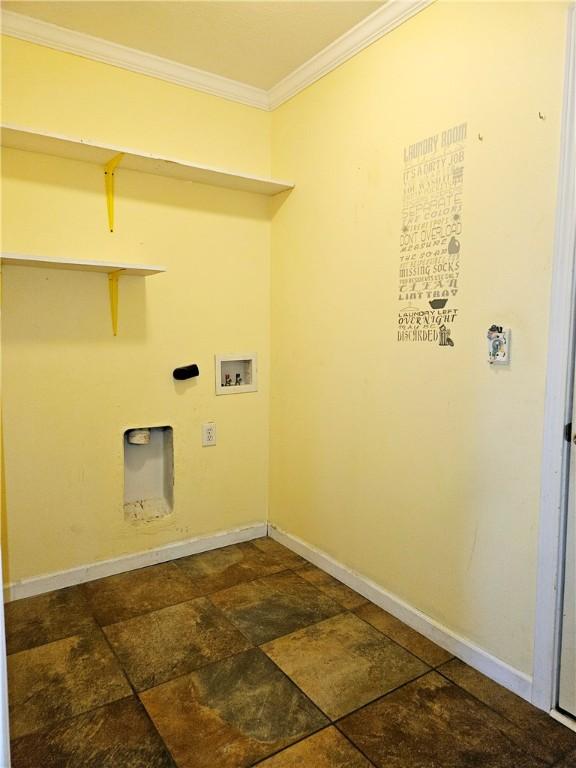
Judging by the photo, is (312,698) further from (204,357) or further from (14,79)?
(14,79)

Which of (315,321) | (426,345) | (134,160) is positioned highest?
(134,160)

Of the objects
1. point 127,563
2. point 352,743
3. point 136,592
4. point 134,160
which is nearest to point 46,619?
point 136,592

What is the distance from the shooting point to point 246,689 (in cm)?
177

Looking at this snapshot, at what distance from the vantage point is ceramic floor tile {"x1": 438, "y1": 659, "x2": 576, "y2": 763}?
151 centimetres

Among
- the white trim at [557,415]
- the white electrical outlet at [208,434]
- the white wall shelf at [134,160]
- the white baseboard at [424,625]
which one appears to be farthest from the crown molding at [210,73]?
the white baseboard at [424,625]

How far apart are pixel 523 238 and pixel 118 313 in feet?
5.98

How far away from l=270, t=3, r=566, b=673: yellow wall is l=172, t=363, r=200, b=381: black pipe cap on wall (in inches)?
20.2

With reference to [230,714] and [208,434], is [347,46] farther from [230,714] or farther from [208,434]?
[230,714]

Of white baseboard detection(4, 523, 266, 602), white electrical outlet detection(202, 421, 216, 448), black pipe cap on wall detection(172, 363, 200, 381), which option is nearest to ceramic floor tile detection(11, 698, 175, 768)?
white baseboard detection(4, 523, 266, 602)

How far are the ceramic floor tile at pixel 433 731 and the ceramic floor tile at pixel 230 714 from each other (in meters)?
0.17

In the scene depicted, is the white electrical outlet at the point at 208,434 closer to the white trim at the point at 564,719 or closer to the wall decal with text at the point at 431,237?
the wall decal with text at the point at 431,237

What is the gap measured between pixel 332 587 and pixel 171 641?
81 centimetres

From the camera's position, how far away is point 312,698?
1.73 metres

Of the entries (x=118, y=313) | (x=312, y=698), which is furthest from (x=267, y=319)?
(x=312, y=698)
